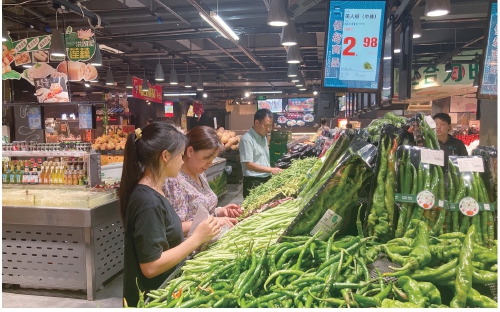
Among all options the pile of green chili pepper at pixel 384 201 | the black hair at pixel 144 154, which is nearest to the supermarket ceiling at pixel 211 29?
the pile of green chili pepper at pixel 384 201

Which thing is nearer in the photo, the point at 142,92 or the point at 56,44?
the point at 56,44

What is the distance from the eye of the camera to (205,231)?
7.08ft

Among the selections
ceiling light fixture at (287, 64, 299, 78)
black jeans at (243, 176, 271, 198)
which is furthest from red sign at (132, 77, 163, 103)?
black jeans at (243, 176, 271, 198)

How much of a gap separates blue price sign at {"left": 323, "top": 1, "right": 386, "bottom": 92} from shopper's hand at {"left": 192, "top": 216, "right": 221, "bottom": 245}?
2.97m

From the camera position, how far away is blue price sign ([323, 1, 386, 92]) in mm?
4438

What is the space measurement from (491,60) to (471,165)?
1830 mm

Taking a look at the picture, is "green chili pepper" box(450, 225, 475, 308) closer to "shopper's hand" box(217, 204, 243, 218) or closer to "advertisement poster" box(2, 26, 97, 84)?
"shopper's hand" box(217, 204, 243, 218)

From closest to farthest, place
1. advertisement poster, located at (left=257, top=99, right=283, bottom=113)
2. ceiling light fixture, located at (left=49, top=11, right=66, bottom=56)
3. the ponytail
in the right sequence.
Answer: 1. the ponytail
2. ceiling light fixture, located at (left=49, top=11, right=66, bottom=56)
3. advertisement poster, located at (left=257, top=99, right=283, bottom=113)

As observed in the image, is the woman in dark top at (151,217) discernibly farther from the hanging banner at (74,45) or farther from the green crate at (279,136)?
the green crate at (279,136)

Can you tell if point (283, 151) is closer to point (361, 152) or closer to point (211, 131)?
point (211, 131)

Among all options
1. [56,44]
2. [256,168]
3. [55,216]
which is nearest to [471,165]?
[256,168]

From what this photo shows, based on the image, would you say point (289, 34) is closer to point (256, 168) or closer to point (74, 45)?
point (256, 168)

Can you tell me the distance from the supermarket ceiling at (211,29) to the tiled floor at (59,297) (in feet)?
14.5
